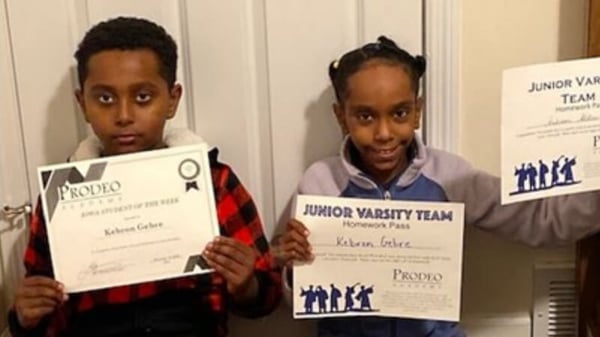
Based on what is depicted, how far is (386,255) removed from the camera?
158 centimetres

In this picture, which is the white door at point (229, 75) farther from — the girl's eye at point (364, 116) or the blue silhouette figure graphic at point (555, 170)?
the blue silhouette figure graphic at point (555, 170)

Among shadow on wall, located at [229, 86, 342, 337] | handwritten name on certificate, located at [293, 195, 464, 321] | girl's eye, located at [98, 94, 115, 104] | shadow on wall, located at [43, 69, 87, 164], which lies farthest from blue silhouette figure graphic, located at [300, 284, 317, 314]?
shadow on wall, located at [43, 69, 87, 164]

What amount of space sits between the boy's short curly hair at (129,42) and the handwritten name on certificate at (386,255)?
1.09 feet

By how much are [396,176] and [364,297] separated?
0.23 m

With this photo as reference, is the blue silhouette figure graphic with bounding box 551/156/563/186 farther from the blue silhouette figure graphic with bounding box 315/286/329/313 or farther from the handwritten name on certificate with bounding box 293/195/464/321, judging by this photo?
the blue silhouette figure graphic with bounding box 315/286/329/313

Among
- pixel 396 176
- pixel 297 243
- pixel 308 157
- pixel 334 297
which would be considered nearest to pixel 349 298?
pixel 334 297

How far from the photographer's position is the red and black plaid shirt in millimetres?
1650

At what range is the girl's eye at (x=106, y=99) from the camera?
5.18 ft

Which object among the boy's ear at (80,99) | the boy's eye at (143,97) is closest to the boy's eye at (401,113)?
the boy's eye at (143,97)

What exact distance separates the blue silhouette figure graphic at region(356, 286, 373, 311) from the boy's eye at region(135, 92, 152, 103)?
18.8 inches

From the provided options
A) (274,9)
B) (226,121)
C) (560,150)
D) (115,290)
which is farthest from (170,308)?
(560,150)

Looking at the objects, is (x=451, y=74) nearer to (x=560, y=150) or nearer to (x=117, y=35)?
A: (x=560, y=150)

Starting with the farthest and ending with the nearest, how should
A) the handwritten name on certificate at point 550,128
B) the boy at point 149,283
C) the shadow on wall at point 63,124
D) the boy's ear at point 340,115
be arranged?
1. the shadow on wall at point 63,124
2. the boy's ear at point 340,115
3. the boy at point 149,283
4. the handwritten name on certificate at point 550,128

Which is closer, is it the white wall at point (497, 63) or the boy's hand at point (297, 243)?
the boy's hand at point (297, 243)
